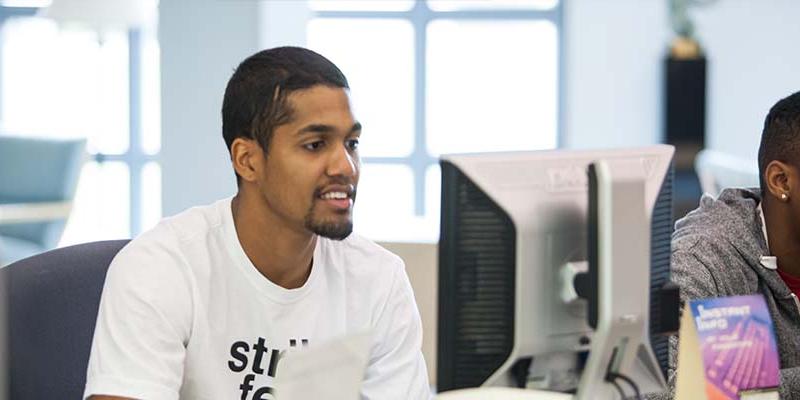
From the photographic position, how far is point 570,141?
Answer: 7004 millimetres

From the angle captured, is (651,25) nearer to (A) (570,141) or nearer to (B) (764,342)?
(A) (570,141)

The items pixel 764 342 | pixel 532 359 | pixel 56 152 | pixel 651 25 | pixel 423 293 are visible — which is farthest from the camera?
pixel 651 25

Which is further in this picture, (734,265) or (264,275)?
(734,265)

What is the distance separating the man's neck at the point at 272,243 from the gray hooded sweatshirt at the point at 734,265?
612 millimetres

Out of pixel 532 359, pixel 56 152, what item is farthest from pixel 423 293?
pixel 56 152

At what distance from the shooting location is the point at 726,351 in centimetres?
164

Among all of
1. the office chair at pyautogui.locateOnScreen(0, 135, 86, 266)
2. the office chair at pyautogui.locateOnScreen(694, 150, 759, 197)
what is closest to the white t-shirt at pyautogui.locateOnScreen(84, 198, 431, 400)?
the office chair at pyautogui.locateOnScreen(694, 150, 759, 197)

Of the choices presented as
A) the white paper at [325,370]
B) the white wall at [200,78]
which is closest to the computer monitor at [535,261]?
→ the white paper at [325,370]

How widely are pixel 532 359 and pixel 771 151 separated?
806 mm

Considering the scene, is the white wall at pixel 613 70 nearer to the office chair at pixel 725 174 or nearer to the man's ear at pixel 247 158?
the office chair at pixel 725 174

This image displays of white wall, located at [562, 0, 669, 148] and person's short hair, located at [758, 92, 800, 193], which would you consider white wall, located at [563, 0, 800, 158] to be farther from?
person's short hair, located at [758, 92, 800, 193]

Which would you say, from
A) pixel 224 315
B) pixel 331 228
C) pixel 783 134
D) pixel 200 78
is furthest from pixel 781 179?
pixel 200 78

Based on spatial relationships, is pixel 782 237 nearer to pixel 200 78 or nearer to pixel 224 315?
pixel 224 315

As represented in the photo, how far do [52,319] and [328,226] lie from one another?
1.39ft
